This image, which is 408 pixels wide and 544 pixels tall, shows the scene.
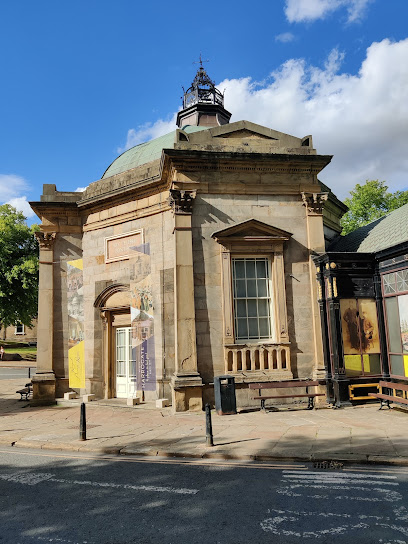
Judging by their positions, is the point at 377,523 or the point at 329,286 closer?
the point at 377,523

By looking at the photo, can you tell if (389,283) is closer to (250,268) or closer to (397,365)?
(397,365)

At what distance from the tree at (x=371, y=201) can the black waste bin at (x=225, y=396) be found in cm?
2469

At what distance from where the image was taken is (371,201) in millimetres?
33094

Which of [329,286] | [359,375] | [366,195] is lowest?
[359,375]

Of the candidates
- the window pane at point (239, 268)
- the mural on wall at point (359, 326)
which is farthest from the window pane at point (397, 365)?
the window pane at point (239, 268)

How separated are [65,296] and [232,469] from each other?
37.1 feet

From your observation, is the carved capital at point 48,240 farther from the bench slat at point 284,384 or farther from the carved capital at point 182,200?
the bench slat at point 284,384

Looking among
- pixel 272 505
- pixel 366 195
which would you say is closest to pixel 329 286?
pixel 272 505

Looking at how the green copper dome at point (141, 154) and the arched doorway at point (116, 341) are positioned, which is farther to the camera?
the green copper dome at point (141, 154)

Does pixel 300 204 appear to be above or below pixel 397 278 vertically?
above

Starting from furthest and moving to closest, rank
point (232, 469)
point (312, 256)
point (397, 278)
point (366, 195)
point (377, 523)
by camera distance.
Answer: point (366, 195), point (312, 256), point (397, 278), point (232, 469), point (377, 523)

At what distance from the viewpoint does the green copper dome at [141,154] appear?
58.3 ft

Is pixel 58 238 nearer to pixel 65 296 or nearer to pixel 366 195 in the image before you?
pixel 65 296

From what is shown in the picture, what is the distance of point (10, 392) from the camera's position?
1952 centimetres
